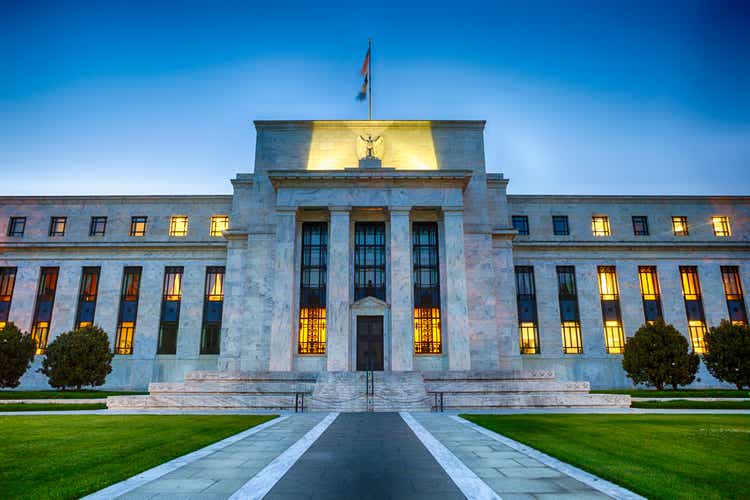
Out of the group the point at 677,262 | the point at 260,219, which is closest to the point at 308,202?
the point at 260,219

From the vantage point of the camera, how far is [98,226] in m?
44.8

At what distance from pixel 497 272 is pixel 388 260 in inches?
392

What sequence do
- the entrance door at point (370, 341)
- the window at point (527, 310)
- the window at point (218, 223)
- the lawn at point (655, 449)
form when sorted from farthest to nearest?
the window at point (218, 223)
the window at point (527, 310)
the entrance door at point (370, 341)
the lawn at point (655, 449)

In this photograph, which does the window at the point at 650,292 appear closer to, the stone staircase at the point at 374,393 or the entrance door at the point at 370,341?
the stone staircase at the point at 374,393

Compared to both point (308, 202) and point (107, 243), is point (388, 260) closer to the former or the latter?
point (308, 202)

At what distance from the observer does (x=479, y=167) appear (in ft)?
135

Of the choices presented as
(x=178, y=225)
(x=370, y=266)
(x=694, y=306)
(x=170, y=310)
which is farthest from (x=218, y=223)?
(x=694, y=306)

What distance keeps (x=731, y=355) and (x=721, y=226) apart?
19.1 m

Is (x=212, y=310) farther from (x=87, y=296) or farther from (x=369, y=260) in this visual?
(x=369, y=260)

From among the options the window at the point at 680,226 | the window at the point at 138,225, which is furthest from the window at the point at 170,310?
the window at the point at 680,226

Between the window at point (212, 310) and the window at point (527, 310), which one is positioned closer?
the window at point (212, 310)

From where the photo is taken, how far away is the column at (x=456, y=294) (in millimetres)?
34028

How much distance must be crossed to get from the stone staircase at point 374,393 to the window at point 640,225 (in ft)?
74.0

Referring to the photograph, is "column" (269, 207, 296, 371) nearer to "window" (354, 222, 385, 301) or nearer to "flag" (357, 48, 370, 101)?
"window" (354, 222, 385, 301)
